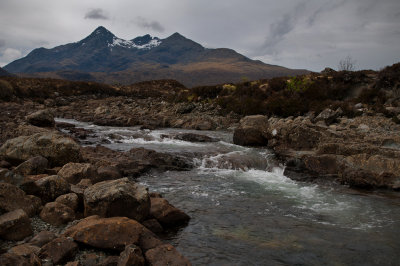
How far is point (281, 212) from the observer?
806 centimetres

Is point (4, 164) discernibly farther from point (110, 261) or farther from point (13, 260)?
point (110, 261)

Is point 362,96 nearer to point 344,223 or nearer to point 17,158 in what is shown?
point 344,223

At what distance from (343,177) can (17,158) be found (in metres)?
12.0

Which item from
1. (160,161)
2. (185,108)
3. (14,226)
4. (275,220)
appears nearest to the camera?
(14,226)

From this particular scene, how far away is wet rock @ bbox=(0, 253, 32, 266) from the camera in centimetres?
420

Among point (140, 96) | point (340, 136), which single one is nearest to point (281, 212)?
point (340, 136)

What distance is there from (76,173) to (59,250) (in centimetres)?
448

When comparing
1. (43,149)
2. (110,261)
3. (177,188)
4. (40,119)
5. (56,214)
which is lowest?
(177,188)

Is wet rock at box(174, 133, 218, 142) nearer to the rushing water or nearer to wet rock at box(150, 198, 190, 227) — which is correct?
the rushing water

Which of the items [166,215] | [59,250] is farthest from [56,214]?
[166,215]

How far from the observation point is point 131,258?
→ 472 cm

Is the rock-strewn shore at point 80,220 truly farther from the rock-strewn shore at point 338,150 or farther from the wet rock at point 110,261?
the rock-strewn shore at point 338,150

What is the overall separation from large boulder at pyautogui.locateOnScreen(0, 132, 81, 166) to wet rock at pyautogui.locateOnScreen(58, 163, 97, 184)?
59.3 inches

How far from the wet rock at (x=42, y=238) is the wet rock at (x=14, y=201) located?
3.81ft
